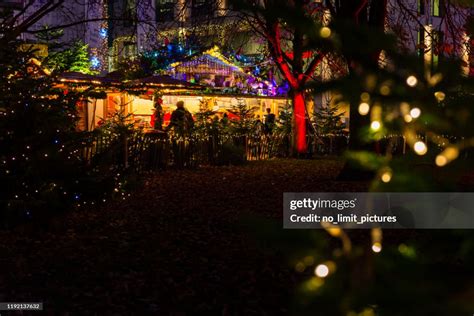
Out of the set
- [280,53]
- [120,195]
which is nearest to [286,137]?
[280,53]

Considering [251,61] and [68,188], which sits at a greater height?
[251,61]

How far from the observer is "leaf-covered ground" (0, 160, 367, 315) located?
16.9 feet

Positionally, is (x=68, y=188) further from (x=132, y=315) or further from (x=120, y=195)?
(x=132, y=315)

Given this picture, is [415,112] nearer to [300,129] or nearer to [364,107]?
[364,107]

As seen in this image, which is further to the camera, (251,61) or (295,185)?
(251,61)

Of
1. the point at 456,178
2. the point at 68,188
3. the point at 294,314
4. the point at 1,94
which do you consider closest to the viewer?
the point at 294,314

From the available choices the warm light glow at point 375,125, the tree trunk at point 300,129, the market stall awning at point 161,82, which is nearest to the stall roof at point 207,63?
the market stall awning at point 161,82

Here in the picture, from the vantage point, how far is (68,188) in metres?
8.66

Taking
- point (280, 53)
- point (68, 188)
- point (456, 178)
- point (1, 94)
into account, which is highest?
point (280, 53)

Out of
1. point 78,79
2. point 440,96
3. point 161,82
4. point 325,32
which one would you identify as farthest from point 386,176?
point 161,82

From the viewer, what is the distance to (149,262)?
6434 millimetres

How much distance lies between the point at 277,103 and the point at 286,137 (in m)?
6.83

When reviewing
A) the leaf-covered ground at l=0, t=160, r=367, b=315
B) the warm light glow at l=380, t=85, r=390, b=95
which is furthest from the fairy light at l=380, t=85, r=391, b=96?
the leaf-covered ground at l=0, t=160, r=367, b=315

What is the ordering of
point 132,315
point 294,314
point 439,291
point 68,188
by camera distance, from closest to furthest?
1. point 439,291
2. point 294,314
3. point 132,315
4. point 68,188
